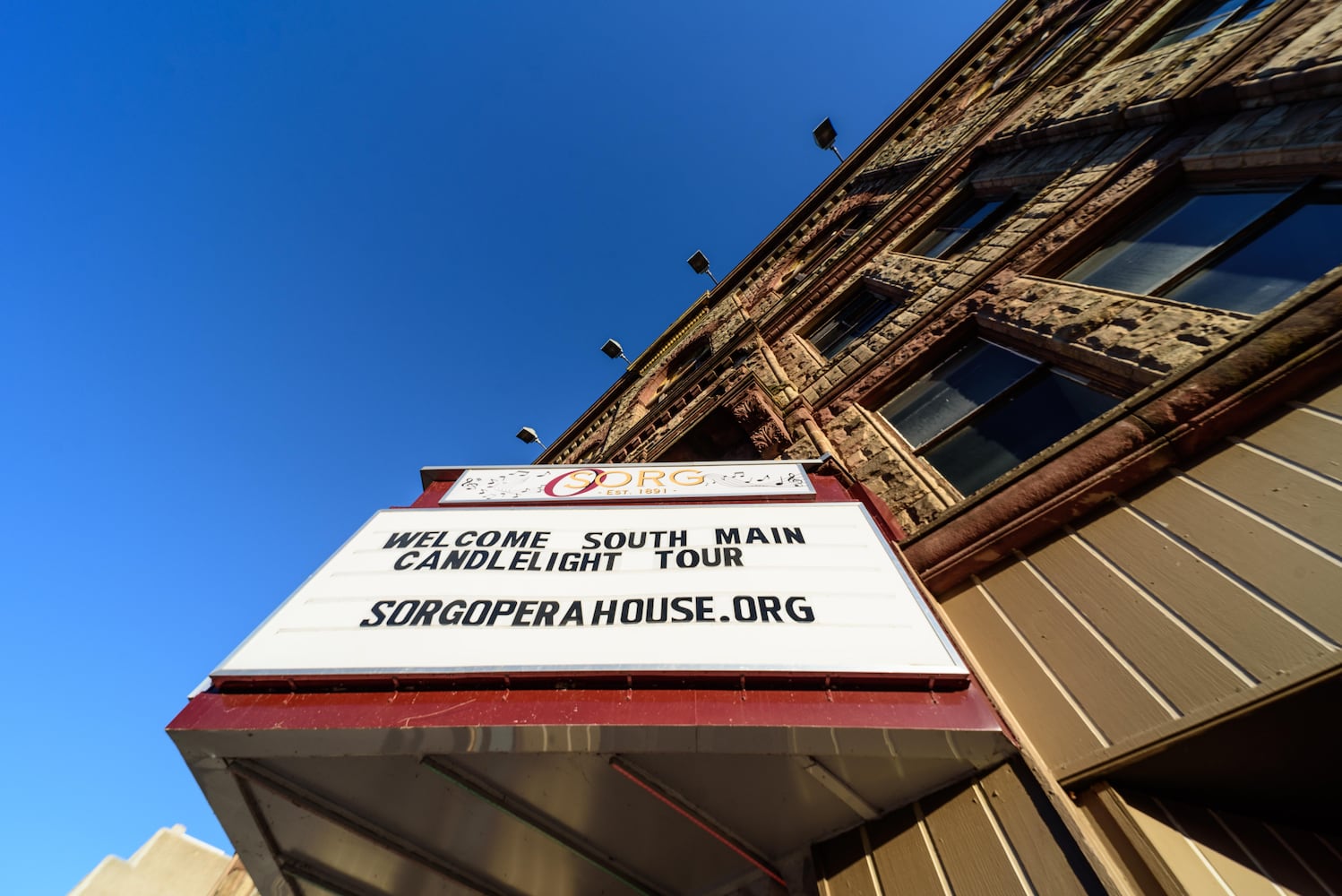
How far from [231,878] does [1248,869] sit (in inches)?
369

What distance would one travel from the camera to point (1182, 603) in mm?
2928

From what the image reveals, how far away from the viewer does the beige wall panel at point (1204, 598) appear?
97.3 inches

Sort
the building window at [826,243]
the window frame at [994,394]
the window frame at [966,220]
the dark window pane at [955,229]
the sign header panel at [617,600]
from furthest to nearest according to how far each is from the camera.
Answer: the building window at [826,243] < the dark window pane at [955,229] < the window frame at [966,220] < the window frame at [994,394] < the sign header panel at [617,600]

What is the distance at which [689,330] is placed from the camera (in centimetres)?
1900

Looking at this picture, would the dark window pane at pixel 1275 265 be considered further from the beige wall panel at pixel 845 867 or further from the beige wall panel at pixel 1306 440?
the beige wall panel at pixel 845 867

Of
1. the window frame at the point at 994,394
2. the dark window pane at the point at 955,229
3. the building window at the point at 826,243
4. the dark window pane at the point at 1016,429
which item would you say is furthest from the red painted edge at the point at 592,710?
the building window at the point at 826,243

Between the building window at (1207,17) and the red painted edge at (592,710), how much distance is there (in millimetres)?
9518

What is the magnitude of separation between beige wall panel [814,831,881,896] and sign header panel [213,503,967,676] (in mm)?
1276

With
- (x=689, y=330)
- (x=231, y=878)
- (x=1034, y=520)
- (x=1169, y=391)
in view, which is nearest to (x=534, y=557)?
(x=1034, y=520)

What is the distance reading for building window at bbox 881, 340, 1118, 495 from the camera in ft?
16.2

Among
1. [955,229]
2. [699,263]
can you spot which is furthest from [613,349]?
[955,229]

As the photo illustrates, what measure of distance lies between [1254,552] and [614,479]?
4310 mm

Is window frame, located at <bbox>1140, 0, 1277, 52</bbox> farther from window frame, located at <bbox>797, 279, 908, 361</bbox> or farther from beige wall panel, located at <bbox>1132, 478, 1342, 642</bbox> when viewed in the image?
beige wall panel, located at <bbox>1132, 478, 1342, 642</bbox>

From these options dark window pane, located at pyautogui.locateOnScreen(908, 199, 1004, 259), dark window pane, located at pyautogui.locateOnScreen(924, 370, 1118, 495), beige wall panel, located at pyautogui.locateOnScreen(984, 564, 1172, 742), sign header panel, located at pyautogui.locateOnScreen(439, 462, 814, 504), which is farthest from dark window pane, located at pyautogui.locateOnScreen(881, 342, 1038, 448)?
dark window pane, located at pyautogui.locateOnScreen(908, 199, 1004, 259)
